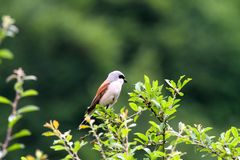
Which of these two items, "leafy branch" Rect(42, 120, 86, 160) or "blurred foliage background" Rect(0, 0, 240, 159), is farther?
"blurred foliage background" Rect(0, 0, 240, 159)

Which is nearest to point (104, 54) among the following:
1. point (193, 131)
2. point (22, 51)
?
point (22, 51)

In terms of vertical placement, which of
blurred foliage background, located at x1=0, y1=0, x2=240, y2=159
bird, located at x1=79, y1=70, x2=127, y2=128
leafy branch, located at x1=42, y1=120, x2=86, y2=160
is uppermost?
blurred foliage background, located at x1=0, y1=0, x2=240, y2=159

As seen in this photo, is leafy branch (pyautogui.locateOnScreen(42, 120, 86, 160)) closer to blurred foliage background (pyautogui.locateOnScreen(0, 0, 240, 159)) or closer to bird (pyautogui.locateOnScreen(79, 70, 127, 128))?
bird (pyautogui.locateOnScreen(79, 70, 127, 128))

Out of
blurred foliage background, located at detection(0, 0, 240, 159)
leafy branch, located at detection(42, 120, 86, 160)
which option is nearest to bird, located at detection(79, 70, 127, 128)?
leafy branch, located at detection(42, 120, 86, 160)

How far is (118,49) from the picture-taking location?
31.3 metres

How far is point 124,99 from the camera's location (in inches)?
1032

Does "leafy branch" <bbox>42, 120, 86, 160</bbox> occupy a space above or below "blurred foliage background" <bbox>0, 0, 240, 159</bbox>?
below

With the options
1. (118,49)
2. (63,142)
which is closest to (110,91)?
(63,142)

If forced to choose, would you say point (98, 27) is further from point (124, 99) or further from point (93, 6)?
point (124, 99)

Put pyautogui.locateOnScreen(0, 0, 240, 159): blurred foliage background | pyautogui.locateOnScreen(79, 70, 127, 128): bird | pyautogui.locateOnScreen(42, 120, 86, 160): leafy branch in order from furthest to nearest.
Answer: pyautogui.locateOnScreen(0, 0, 240, 159): blurred foliage background → pyautogui.locateOnScreen(79, 70, 127, 128): bird → pyautogui.locateOnScreen(42, 120, 86, 160): leafy branch

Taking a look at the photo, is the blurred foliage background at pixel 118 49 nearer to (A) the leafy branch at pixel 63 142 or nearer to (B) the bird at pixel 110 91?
(B) the bird at pixel 110 91

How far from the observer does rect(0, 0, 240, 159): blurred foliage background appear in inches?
1141

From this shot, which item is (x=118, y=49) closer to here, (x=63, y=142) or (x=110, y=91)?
(x=110, y=91)

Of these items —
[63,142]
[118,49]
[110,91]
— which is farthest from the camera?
[118,49]
